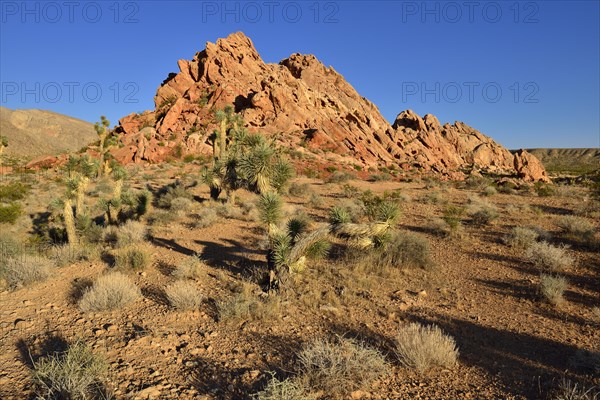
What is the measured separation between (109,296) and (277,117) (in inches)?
1510

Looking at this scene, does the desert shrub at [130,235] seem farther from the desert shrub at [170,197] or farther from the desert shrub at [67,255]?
the desert shrub at [170,197]

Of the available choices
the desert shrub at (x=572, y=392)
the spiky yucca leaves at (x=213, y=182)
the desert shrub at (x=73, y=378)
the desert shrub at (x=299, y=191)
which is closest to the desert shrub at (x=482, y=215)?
the desert shrub at (x=299, y=191)

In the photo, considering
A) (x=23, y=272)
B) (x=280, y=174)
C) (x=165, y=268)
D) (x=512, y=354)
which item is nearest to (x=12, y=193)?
(x=23, y=272)

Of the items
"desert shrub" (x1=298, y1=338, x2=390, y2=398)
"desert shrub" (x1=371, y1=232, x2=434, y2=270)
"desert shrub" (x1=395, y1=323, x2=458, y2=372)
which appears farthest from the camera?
"desert shrub" (x1=371, y1=232, x2=434, y2=270)

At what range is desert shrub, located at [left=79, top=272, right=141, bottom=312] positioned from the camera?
6.18 meters

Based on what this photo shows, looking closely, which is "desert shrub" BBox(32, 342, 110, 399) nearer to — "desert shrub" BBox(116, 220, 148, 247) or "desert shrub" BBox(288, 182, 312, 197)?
"desert shrub" BBox(116, 220, 148, 247)

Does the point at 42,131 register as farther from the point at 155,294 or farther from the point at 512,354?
the point at 512,354

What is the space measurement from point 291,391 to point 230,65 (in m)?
51.4

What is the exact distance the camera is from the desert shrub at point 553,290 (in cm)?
612

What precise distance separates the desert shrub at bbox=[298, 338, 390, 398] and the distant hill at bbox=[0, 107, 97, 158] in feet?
271

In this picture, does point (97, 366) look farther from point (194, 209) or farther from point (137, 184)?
point (137, 184)

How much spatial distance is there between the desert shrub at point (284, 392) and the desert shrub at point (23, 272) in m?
6.71

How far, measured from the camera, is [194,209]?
15.6 m

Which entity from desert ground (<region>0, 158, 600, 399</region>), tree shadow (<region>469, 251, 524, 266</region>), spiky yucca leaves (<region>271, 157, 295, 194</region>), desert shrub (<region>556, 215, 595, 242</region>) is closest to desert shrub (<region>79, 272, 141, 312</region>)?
desert ground (<region>0, 158, 600, 399</region>)
